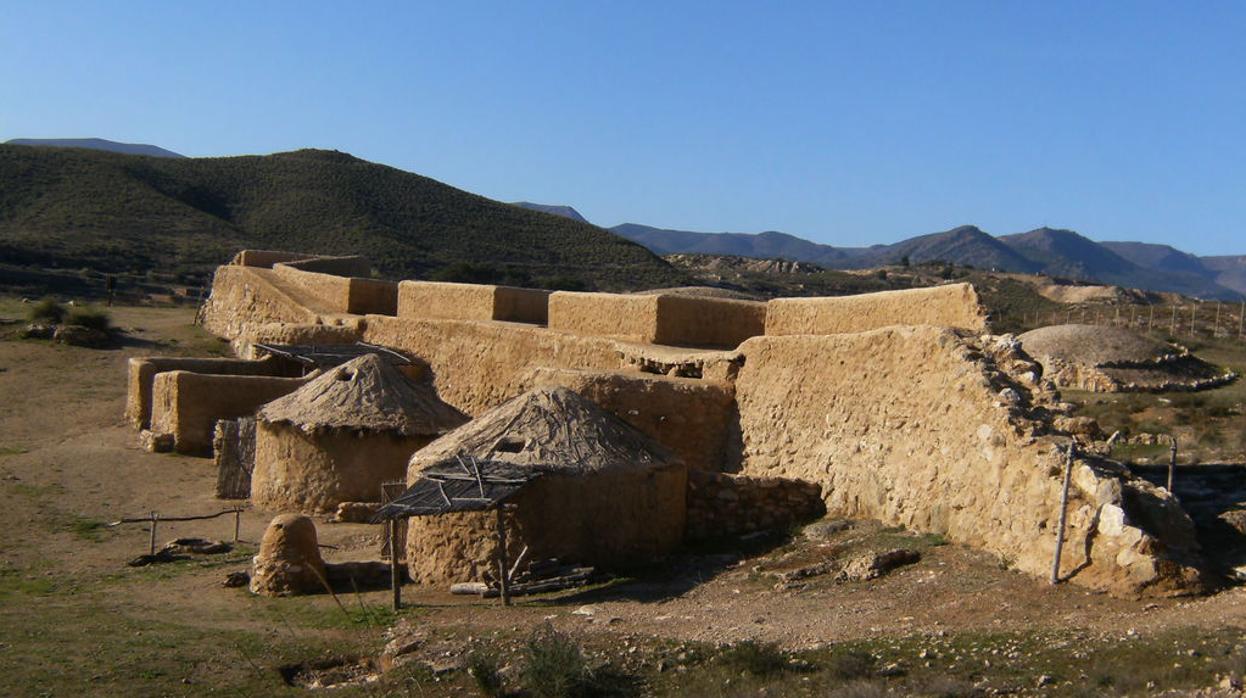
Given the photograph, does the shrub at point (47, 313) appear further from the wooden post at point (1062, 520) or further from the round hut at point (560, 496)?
the wooden post at point (1062, 520)

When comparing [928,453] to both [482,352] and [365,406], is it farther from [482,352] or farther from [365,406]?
[482,352]

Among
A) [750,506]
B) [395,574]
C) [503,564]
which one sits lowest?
[395,574]

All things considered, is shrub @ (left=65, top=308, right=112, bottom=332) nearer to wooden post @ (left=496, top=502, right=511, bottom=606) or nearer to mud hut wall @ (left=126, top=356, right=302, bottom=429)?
mud hut wall @ (left=126, top=356, right=302, bottom=429)

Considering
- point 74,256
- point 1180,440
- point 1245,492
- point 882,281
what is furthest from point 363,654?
point 882,281

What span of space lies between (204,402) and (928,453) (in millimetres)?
11435

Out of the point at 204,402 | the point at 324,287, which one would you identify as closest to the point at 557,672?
the point at 204,402

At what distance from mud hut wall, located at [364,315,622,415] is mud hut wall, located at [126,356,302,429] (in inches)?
72.3

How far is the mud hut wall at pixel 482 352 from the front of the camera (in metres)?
16.6

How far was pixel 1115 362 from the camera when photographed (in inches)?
998

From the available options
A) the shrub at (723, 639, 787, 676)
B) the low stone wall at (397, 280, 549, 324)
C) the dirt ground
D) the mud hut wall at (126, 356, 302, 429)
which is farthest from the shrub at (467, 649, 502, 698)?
the mud hut wall at (126, 356, 302, 429)

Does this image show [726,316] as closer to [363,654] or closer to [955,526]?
[955,526]

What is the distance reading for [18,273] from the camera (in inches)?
1490

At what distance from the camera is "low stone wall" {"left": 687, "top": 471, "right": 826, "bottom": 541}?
12039mm

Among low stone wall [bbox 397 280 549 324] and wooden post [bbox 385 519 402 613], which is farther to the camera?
low stone wall [bbox 397 280 549 324]
